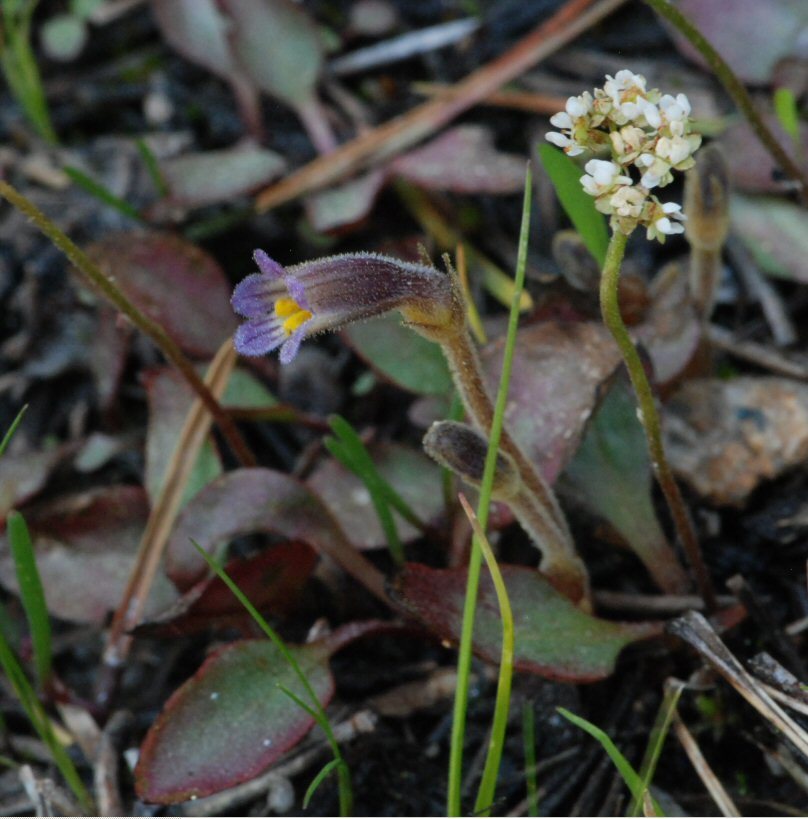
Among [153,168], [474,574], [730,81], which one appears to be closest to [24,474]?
[153,168]

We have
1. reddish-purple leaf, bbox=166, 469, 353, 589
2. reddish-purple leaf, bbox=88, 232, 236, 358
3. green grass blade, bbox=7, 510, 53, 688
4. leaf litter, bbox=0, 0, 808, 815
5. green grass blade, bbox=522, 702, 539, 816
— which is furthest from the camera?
reddish-purple leaf, bbox=88, 232, 236, 358

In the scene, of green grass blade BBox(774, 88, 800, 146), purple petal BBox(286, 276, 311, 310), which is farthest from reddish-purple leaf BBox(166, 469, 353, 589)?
green grass blade BBox(774, 88, 800, 146)

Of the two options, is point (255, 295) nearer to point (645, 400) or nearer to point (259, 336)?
point (259, 336)

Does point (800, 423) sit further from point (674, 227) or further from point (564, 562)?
point (674, 227)

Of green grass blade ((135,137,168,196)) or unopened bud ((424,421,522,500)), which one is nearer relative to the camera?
unopened bud ((424,421,522,500))

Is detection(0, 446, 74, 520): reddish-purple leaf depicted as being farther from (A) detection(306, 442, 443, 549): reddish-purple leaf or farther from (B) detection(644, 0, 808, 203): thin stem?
(B) detection(644, 0, 808, 203): thin stem

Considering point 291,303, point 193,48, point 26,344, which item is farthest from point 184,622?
point 193,48
